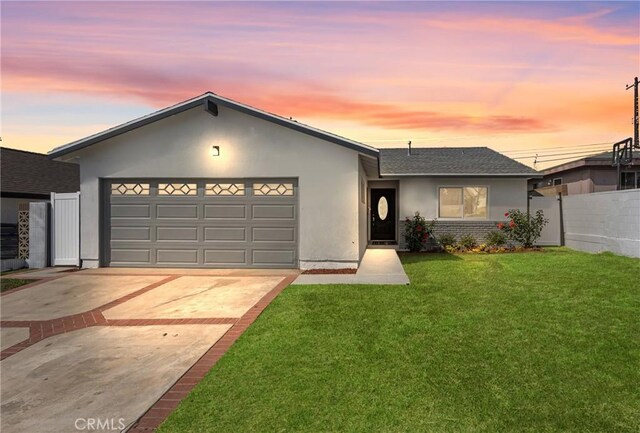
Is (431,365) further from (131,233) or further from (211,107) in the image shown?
(131,233)

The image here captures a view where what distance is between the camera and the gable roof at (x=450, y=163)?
1520cm

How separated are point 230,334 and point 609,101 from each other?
17597 millimetres

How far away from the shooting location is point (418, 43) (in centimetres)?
1095

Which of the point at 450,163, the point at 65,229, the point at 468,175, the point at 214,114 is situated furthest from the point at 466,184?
the point at 65,229

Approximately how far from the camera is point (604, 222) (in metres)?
13.2

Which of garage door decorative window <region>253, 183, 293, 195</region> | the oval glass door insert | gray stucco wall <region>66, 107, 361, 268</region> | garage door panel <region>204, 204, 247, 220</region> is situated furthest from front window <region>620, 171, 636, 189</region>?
garage door panel <region>204, 204, 247, 220</region>

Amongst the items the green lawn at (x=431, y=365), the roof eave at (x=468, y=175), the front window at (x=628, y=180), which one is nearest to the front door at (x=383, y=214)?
the roof eave at (x=468, y=175)

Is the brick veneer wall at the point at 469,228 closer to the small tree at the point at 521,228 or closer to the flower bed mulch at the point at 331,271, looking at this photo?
the small tree at the point at 521,228

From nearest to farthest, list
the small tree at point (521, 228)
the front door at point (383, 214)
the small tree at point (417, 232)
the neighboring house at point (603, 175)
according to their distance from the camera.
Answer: the small tree at point (521, 228) → the small tree at point (417, 232) → the front door at point (383, 214) → the neighboring house at point (603, 175)

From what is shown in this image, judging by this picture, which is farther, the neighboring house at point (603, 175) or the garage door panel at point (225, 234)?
the neighboring house at point (603, 175)

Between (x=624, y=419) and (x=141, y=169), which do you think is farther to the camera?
(x=141, y=169)

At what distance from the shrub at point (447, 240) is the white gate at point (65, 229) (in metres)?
13.2

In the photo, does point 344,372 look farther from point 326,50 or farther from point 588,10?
point 588,10

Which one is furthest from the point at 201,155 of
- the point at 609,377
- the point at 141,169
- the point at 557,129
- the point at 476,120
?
the point at 557,129
